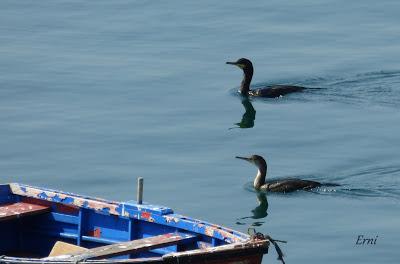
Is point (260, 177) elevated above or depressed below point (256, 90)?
below

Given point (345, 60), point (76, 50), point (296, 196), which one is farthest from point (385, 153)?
point (76, 50)

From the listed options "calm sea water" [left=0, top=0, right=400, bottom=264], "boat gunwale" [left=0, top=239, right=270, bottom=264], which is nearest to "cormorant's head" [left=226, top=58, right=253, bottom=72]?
"calm sea water" [left=0, top=0, right=400, bottom=264]

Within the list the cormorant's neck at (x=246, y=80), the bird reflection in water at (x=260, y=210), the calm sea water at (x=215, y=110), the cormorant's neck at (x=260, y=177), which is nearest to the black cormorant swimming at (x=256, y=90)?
the cormorant's neck at (x=246, y=80)

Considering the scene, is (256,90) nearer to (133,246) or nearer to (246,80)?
(246,80)

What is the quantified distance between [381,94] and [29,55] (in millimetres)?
8552

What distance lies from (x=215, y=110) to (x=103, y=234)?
10.8 m

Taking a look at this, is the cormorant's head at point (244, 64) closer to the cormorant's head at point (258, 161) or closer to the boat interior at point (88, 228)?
the cormorant's head at point (258, 161)

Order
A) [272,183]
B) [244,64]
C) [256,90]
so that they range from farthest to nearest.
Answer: [244,64] → [256,90] → [272,183]

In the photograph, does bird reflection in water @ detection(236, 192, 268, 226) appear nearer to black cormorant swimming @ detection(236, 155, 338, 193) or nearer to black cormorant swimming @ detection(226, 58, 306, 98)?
black cormorant swimming @ detection(236, 155, 338, 193)

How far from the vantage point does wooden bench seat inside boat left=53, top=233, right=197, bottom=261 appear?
20.5 metres

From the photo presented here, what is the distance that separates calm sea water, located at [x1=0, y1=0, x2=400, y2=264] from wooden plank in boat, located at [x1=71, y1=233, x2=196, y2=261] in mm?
2958

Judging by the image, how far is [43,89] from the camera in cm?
3516

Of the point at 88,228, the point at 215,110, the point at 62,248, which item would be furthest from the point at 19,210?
the point at 215,110

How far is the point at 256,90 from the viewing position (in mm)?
35344
